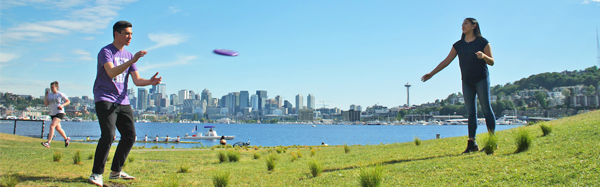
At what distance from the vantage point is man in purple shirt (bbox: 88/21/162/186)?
5059mm

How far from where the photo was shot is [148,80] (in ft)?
17.5

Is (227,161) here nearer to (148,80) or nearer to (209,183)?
(209,183)

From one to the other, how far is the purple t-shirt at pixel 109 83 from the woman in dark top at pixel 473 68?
4875 mm

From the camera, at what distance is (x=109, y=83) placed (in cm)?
520

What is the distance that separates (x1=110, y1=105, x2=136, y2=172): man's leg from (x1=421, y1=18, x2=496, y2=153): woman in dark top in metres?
4.82

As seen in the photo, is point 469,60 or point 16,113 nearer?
point 469,60

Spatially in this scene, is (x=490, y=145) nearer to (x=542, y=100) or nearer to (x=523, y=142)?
(x=523, y=142)

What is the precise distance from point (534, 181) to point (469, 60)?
289 cm

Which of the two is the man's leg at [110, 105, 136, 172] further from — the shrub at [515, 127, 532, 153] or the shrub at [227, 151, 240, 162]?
the shrub at [227, 151, 240, 162]

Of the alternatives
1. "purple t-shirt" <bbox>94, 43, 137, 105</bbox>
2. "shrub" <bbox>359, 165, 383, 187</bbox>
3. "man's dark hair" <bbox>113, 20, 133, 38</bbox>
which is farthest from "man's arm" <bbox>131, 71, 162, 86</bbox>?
"shrub" <bbox>359, 165, 383, 187</bbox>

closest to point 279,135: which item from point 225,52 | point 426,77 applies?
point 225,52

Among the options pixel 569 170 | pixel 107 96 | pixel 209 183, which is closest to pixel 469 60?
pixel 569 170

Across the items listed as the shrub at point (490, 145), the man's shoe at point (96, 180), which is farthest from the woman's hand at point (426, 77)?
the man's shoe at point (96, 180)

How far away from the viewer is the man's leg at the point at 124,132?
211 inches
